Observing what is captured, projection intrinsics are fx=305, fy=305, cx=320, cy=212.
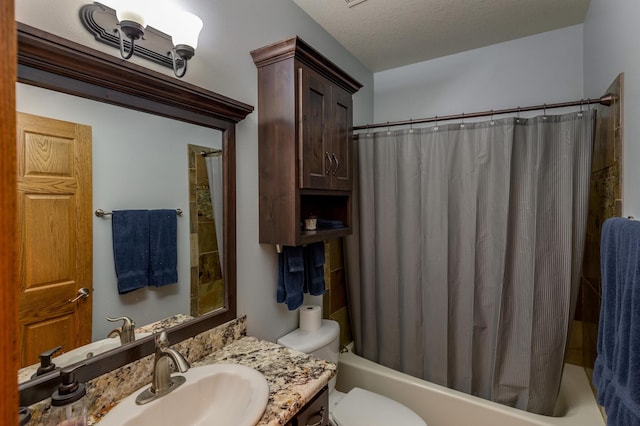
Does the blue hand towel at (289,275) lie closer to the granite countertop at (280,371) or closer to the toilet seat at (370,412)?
the granite countertop at (280,371)

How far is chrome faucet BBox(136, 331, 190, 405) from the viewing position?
0.94 metres

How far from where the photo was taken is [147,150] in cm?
108

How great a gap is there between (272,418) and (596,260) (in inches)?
72.6

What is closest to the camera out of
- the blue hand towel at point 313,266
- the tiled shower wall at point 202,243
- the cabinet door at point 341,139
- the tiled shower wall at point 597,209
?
the tiled shower wall at point 202,243

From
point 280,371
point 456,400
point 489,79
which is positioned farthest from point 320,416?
point 489,79

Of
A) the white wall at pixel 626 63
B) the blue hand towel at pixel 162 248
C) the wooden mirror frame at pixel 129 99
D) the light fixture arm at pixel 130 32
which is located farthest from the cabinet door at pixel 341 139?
the white wall at pixel 626 63

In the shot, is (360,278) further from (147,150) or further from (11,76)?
(11,76)

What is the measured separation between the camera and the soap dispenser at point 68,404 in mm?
733

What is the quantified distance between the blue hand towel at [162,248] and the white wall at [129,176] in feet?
0.07

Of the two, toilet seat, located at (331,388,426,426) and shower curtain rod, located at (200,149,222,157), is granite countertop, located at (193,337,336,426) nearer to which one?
toilet seat, located at (331,388,426,426)

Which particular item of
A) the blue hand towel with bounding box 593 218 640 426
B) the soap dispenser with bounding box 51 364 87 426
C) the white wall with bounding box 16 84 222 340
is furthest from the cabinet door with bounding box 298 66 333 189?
the blue hand towel with bounding box 593 218 640 426

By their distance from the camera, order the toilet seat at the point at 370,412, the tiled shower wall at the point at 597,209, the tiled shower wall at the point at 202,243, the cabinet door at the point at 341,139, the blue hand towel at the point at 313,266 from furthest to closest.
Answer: the blue hand towel at the point at 313,266
the cabinet door at the point at 341,139
the toilet seat at the point at 370,412
the tiled shower wall at the point at 597,209
the tiled shower wall at the point at 202,243

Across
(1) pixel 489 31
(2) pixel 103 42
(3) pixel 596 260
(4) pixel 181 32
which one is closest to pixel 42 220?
(2) pixel 103 42

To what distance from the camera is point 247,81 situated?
1.44 meters
